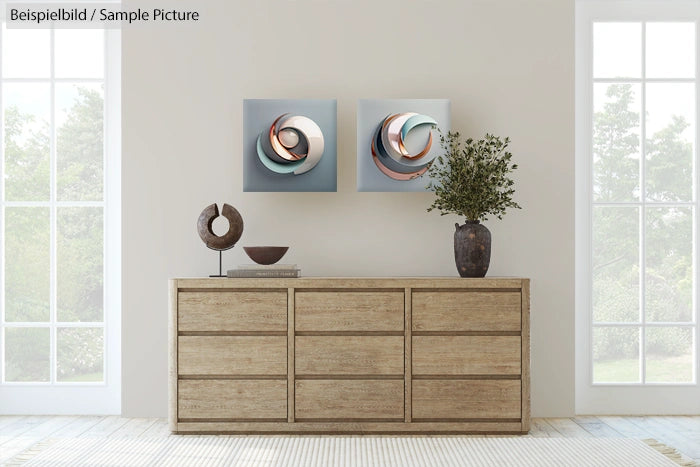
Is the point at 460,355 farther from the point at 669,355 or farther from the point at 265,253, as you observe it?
the point at 669,355

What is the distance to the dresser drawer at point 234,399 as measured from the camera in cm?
327

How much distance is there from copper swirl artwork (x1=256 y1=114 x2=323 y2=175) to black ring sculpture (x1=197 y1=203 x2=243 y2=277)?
1.12ft

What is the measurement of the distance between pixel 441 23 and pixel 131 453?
8.60 ft

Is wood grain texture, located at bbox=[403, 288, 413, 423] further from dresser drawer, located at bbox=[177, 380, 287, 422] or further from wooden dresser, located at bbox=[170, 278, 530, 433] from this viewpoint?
dresser drawer, located at bbox=[177, 380, 287, 422]

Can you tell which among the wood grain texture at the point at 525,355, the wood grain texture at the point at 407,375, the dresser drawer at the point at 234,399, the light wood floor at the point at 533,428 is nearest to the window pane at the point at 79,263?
the light wood floor at the point at 533,428

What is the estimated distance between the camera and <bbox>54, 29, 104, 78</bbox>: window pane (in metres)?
3.86

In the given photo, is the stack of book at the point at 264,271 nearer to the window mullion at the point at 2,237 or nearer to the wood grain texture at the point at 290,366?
the wood grain texture at the point at 290,366

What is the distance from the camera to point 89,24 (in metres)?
3.86

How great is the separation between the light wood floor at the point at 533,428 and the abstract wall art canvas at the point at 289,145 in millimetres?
1348

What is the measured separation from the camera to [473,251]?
11.1ft

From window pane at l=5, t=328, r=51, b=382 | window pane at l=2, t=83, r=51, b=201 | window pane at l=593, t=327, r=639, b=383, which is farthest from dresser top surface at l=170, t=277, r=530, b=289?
window pane at l=2, t=83, r=51, b=201

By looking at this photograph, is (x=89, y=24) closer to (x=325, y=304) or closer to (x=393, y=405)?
(x=325, y=304)

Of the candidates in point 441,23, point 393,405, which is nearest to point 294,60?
point 441,23

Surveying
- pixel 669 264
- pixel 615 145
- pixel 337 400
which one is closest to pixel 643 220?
pixel 669 264
